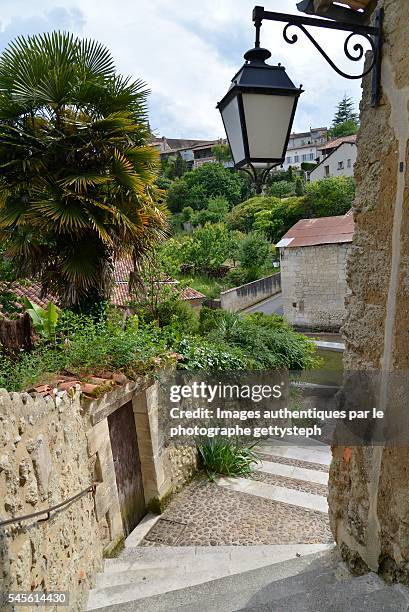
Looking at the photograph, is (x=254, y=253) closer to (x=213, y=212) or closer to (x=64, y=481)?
(x=213, y=212)

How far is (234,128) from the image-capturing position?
2.60 meters

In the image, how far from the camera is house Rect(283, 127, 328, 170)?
191 feet

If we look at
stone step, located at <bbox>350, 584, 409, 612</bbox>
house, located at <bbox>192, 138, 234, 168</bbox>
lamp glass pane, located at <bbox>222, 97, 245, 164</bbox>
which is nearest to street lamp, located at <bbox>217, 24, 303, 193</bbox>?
lamp glass pane, located at <bbox>222, 97, 245, 164</bbox>

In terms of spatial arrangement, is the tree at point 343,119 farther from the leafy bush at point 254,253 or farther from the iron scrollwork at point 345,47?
the iron scrollwork at point 345,47

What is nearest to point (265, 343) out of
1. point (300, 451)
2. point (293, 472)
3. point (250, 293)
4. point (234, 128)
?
point (300, 451)

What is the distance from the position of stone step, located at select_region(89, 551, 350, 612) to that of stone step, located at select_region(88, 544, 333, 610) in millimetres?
127

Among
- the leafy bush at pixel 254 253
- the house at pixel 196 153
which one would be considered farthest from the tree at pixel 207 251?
the house at pixel 196 153

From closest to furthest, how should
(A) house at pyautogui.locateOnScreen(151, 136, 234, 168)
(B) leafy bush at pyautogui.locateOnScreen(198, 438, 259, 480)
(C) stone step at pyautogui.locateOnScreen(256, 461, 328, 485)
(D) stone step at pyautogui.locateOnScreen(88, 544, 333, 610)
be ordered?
1. (D) stone step at pyautogui.locateOnScreen(88, 544, 333, 610)
2. (C) stone step at pyautogui.locateOnScreen(256, 461, 328, 485)
3. (B) leafy bush at pyautogui.locateOnScreen(198, 438, 259, 480)
4. (A) house at pyautogui.locateOnScreen(151, 136, 234, 168)

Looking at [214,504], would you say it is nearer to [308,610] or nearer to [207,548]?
[207,548]

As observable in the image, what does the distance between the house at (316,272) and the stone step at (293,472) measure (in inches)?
424

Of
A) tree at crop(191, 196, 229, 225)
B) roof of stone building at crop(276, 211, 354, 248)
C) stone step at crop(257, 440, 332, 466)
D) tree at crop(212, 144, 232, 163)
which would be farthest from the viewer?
tree at crop(212, 144, 232, 163)

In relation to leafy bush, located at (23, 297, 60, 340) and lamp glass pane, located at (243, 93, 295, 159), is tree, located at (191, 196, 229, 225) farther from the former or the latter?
lamp glass pane, located at (243, 93, 295, 159)

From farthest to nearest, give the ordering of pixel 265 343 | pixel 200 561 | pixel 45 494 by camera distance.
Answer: pixel 265 343 → pixel 200 561 → pixel 45 494

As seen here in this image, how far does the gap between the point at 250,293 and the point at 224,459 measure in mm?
18501
